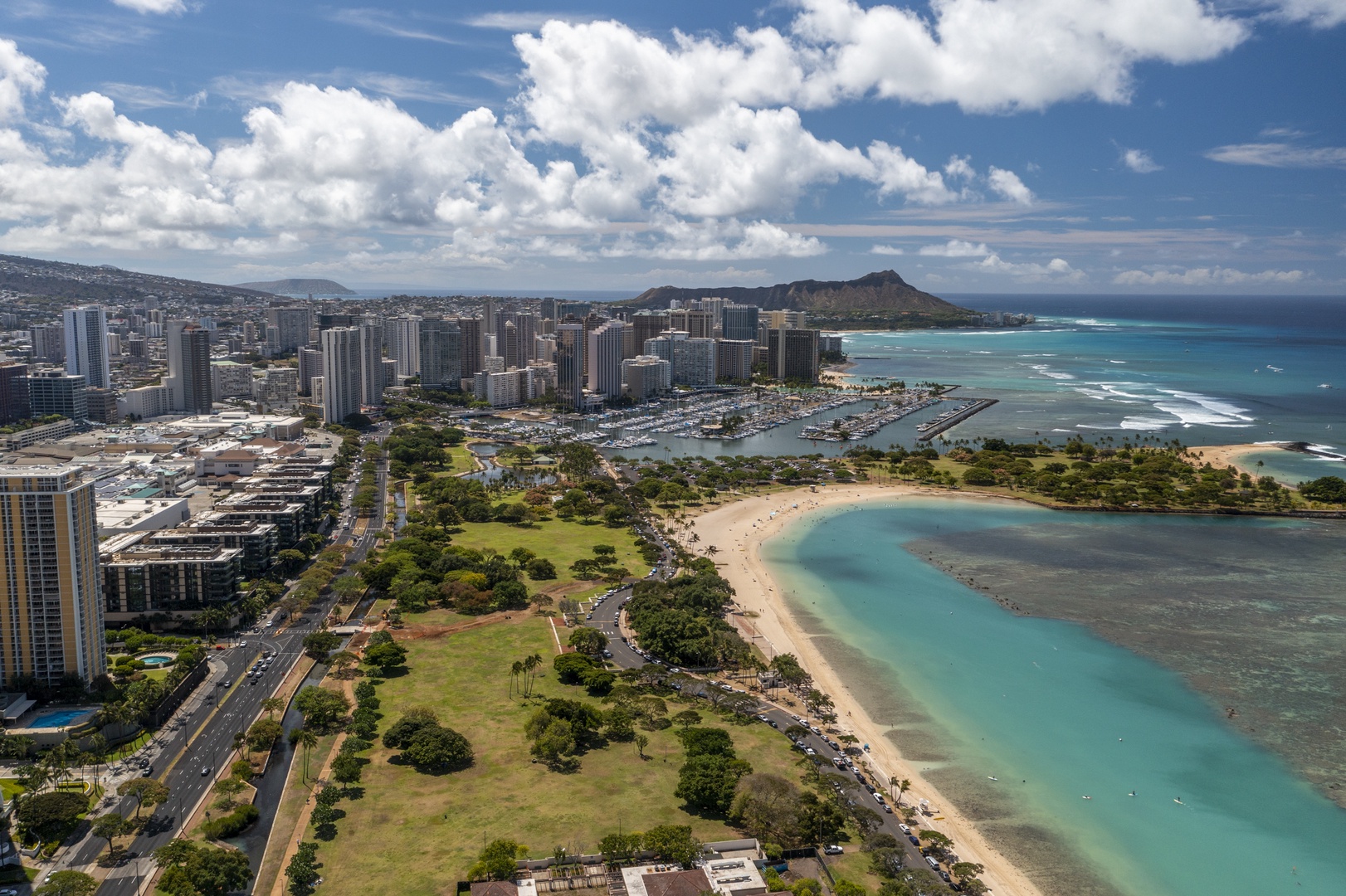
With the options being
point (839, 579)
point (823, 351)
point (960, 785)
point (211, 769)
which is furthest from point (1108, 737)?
point (823, 351)

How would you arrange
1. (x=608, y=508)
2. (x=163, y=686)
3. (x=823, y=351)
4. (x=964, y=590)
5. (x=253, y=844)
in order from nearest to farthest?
1. (x=253, y=844)
2. (x=163, y=686)
3. (x=964, y=590)
4. (x=608, y=508)
5. (x=823, y=351)

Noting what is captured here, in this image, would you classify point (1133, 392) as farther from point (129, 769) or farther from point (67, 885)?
point (67, 885)

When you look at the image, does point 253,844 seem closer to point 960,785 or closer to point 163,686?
point 163,686

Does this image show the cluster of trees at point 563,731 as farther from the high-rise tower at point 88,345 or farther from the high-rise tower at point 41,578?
the high-rise tower at point 88,345

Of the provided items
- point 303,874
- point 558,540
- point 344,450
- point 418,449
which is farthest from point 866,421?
point 303,874

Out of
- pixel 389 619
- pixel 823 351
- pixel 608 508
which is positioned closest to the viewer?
pixel 389 619

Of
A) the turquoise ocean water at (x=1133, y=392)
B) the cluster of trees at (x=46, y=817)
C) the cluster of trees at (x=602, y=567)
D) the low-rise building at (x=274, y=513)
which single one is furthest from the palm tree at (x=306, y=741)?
the turquoise ocean water at (x=1133, y=392)
